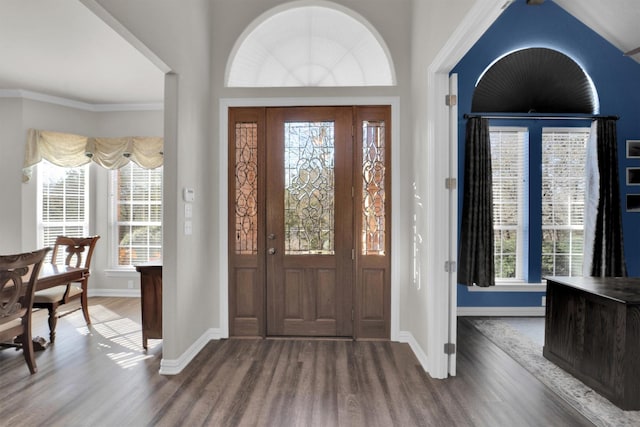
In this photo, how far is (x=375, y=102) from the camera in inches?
146

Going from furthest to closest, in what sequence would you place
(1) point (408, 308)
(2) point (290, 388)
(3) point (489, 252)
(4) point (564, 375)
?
(3) point (489, 252)
(1) point (408, 308)
(4) point (564, 375)
(2) point (290, 388)

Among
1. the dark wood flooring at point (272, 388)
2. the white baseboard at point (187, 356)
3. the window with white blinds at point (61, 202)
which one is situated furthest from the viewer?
the window with white blinds at point (61, 202)

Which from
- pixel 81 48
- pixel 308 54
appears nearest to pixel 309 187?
pixel 308 54

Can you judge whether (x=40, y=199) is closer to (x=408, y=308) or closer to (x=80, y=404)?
(x=80, y=404)

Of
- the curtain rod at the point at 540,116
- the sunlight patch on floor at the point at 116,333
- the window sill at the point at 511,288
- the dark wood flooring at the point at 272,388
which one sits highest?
the curtain rod at the point at 540,116

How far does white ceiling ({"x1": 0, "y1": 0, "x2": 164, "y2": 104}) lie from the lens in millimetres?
3123

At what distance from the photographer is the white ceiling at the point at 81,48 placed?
3164mm

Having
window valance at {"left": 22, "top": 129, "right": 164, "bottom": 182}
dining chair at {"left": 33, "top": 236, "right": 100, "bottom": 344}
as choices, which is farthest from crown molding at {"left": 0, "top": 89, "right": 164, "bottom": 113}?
dining chair at {"left": 33, "top": 236, "right": 100, "bottom": 344}

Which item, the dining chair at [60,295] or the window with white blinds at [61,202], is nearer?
the dining chair at [60,295]

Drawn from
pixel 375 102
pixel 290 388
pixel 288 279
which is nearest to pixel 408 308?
pixel 288 279

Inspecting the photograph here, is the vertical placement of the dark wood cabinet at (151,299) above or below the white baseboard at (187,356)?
above

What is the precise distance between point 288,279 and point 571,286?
254 cm

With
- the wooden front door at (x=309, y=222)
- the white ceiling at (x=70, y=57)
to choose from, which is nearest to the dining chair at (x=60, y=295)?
the wooden front door at (x=309, y=222)

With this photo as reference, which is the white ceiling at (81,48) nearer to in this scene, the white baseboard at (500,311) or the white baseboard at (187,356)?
the white baseboard at (187,356)
